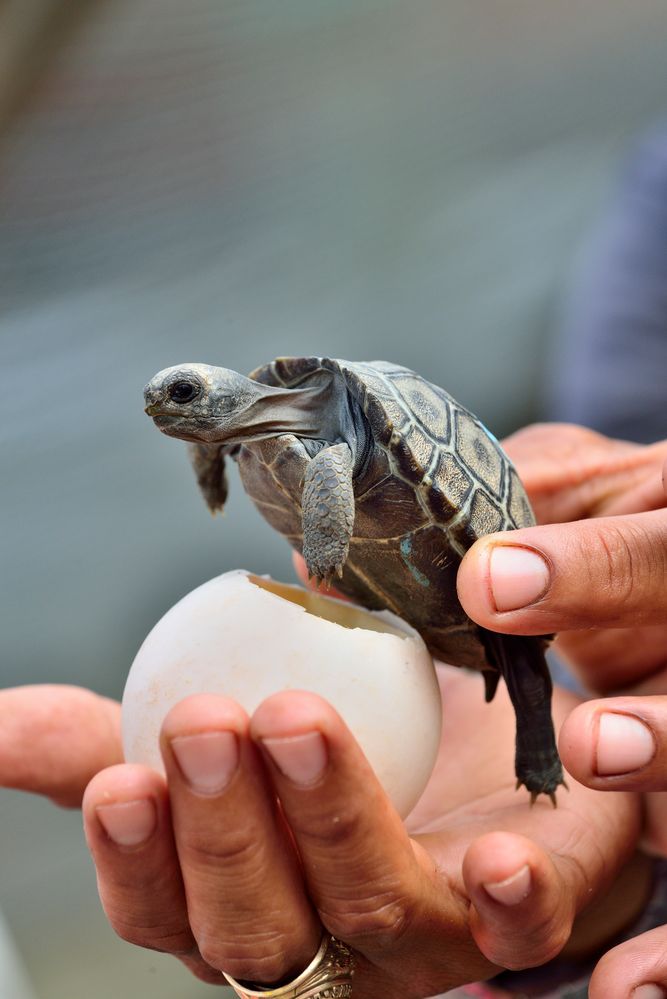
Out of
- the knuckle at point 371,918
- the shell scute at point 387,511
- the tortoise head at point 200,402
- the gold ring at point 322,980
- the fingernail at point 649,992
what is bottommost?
the fingernail at point 649,992

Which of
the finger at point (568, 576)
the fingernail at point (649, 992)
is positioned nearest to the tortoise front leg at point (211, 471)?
the finger at point (568, 576)

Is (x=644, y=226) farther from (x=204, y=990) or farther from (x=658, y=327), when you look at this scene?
(x=204, y=990)

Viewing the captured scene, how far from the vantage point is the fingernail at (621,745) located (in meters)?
0.81

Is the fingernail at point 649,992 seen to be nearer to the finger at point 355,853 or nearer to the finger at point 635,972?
the finger at point 635,972

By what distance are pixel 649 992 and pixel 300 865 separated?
362mm

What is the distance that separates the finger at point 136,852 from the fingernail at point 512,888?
1.01 feet

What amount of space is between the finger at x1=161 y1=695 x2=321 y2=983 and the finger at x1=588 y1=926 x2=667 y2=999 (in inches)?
11.4

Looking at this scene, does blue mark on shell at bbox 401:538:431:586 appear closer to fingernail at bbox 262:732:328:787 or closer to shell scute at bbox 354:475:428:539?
shell scute at bbox 354:475:428:539

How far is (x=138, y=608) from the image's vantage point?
202cm

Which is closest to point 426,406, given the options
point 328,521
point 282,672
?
point 328,521

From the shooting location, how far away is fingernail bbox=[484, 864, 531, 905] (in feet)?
2.62

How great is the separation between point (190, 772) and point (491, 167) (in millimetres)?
2359

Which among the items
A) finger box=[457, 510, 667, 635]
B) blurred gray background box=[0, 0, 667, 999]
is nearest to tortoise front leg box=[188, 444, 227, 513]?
finger box=[457, 510, 667, 635]

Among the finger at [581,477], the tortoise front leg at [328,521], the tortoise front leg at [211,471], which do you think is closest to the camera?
the tortoise front leg at [328,521]
